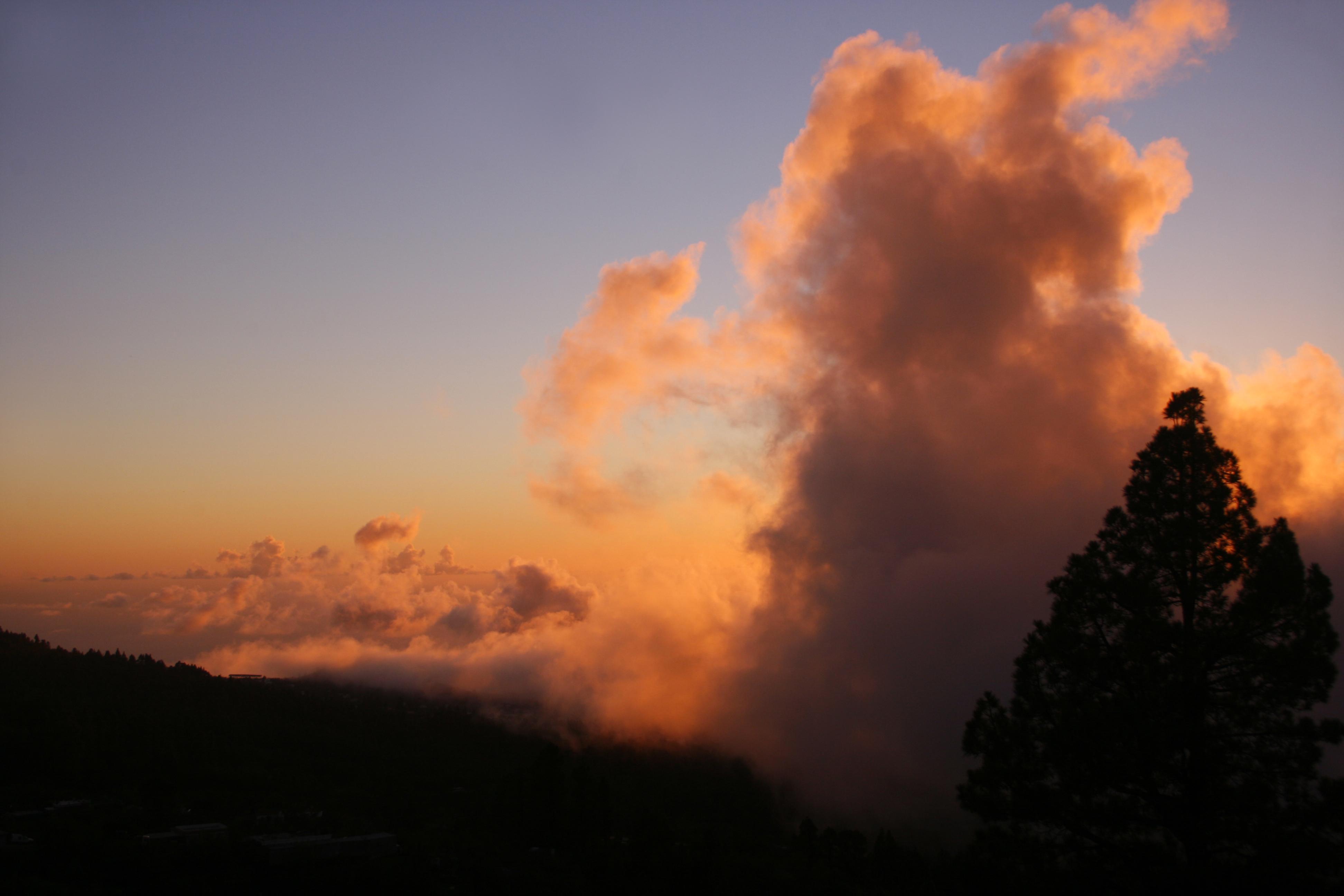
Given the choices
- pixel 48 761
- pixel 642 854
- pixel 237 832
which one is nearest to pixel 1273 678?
pixel 642 854

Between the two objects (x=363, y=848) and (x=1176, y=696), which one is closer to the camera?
(x=1176, y=696)

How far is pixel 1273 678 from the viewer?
24.8m

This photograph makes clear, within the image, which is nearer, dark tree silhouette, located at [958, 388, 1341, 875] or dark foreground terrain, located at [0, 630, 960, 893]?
dark tree silhouette, located at [958, 388, 1341, 875]

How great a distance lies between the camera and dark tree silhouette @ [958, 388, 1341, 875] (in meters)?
24.5

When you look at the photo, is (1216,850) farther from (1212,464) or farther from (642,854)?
(642,854)

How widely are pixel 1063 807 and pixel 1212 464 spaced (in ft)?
45.4

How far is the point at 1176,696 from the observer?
25.0m

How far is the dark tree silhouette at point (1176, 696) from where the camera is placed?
80.4ft

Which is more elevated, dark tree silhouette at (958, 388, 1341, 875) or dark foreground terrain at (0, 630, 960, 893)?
dark tree silhouette at (958, 388, 1341, 875)

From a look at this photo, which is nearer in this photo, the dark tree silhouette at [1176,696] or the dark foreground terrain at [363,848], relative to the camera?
the dark tree silhouette at [1176,696]

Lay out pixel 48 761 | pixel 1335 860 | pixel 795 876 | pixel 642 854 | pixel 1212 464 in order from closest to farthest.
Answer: pixel 1335 860 < pixel 1212 464 < pixel 642 854 < pixel 795 876 < pixel 48 761

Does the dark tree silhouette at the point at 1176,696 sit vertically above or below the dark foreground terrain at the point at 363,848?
above

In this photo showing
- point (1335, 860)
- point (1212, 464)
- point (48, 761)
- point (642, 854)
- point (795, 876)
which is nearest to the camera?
point (1335, 860)

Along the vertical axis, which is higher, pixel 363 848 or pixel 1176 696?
pixel 1176 696
